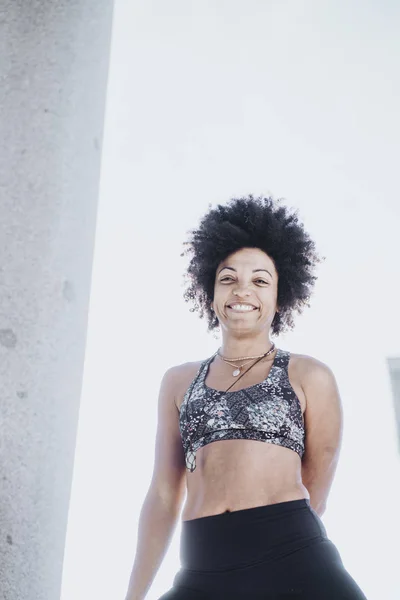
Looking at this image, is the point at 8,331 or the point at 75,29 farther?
the point at 75,29

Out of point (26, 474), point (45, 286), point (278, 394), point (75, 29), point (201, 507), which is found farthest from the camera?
point (278, 394)

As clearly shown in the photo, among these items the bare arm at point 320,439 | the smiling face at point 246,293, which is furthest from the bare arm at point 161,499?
the bare arm at point 320,439

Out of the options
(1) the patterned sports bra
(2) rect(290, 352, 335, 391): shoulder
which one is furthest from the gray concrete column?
(2) rect(290, 352, 335, 391): shoulder

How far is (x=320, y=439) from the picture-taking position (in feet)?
5.53

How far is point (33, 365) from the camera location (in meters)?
1.12

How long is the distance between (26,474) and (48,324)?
0.31m

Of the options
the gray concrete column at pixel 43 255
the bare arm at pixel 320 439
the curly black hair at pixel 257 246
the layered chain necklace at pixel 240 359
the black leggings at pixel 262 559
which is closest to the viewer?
the gray concrete column at pixel 43 255

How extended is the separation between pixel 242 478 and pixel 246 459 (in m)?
0.05

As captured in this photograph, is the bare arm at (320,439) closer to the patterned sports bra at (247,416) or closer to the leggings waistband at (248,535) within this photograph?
the patterned sports bra at (247,416)

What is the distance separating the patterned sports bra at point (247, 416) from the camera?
1.57m

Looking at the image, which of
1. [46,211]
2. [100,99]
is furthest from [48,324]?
[100,99]

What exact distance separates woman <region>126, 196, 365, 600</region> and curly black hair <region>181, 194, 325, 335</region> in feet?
0.04

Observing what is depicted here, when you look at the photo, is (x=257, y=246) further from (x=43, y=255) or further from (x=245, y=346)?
(x=43, y=255)

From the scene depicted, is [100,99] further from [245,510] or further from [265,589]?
[265,589]
